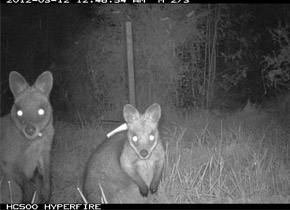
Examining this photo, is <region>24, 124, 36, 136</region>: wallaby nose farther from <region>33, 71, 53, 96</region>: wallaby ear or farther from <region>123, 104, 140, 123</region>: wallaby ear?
<region>123, 104, 140, 123</region>: wallaby ear

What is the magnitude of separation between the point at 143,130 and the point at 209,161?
1263mm

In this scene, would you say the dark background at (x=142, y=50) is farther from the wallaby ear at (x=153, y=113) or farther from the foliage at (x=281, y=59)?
the wallaby ear at (x=153, y=113)

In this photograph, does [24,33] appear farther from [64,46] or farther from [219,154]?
[219,154]

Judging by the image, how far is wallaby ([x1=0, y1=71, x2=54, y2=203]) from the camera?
10.3ft

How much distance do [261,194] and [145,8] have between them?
3.97 m

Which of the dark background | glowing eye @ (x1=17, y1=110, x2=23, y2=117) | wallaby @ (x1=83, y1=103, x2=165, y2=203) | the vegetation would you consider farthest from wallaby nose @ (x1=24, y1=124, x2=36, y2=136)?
the dark background

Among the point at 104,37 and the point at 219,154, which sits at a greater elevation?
the point at 104,37

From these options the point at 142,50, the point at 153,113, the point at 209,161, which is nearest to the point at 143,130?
the point at 153,113

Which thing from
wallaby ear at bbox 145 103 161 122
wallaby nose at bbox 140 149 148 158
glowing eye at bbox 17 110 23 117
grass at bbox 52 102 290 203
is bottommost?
grass at bbox 52 102 290 203

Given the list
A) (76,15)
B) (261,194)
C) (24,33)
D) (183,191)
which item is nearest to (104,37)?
(76,15)

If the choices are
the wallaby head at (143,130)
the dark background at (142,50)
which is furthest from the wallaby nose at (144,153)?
Result: the dark background at (142,50)

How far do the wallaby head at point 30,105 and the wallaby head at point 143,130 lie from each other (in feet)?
2.55

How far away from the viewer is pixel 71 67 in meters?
6.85

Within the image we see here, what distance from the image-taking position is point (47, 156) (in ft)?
Result: 11.3
